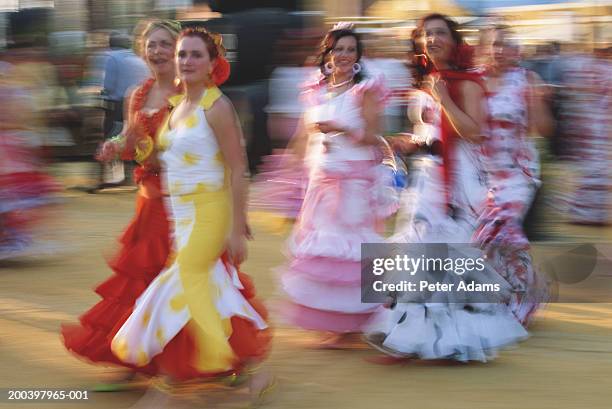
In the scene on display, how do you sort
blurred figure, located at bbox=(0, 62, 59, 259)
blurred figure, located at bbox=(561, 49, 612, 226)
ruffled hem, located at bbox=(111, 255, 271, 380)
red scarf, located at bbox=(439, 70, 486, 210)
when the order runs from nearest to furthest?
ruffled hem, located at bbox=(111, 255, 271, 380) < red scarf, located at bbox=(439, 70, 486, 210) < blurred figure, located at bbox=(0, 62, 59, 259) < blurred figure, located at bbox=(561, 49, 612, 226)

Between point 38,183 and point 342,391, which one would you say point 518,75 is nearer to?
point 342,391

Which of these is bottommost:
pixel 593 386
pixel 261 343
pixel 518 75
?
pixel 593 386

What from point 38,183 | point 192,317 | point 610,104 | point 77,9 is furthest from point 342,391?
point 77,9

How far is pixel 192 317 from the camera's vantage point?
17.0ft

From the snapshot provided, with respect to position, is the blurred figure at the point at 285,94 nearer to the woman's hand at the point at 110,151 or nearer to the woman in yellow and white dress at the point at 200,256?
the woman's hand at the point at 110,151

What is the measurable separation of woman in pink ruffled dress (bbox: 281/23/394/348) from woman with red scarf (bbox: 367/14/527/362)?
296 mm

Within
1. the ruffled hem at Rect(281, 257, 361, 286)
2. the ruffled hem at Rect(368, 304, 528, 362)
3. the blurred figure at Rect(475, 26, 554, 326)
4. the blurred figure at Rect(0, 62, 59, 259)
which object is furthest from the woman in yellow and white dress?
the blurred figure at Rect(0, 62, 59, 259)

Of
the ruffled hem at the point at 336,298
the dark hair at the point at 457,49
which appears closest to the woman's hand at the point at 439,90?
the dark hair at the point at 457,49

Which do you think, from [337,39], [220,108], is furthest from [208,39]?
[337,39]

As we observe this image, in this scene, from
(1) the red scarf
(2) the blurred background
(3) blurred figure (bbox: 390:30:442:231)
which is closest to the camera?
(2) the blurred background

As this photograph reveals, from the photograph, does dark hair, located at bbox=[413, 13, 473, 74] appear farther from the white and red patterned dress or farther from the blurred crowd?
the blurred crowd

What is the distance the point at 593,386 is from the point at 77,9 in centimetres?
1417

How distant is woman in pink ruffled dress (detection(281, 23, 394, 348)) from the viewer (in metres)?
6.52

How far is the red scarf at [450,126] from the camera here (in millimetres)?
6254
